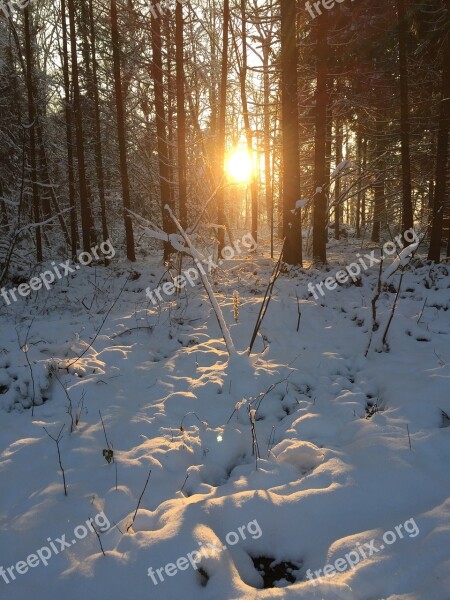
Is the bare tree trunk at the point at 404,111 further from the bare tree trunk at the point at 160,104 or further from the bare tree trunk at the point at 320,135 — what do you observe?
the bare tree trunk at the point at 160,104

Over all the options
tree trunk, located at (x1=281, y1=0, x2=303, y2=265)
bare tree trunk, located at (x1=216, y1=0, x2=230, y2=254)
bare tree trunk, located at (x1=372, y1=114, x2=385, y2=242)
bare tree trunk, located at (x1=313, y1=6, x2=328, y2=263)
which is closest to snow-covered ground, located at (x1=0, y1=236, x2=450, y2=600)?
tree trunk, located at (x1=281, y1=0, x2=303, y2=265)

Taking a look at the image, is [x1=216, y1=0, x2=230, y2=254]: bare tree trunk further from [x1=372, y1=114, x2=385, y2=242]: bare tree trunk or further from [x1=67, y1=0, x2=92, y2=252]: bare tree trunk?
[x1=372, y1=114, x2=385, y2=242]: bare tree trunk

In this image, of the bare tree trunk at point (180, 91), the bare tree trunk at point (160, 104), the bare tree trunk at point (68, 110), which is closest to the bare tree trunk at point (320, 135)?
the bare tree trunk at point (180, 91)

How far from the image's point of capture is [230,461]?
340cm

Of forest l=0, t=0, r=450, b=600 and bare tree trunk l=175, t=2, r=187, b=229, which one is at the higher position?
bare tree trunk l=175, t=2, r=187, b=229

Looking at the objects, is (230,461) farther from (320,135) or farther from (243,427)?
(320,135)

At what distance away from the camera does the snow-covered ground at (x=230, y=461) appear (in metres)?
2.20

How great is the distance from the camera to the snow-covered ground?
2197 millimetres

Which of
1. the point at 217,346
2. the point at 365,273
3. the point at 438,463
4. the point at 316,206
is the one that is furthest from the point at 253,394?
the point at 316,206

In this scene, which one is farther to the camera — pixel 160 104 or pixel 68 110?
pixel 68 110

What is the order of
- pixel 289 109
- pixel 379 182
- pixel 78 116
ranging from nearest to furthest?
pixel 289 109 < pixel 379 182 < pixel 78 116

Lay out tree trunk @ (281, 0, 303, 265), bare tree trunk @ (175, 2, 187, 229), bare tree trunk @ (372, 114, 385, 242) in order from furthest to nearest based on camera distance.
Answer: bare tree trunk @ (372, 114, 385, 242) → bare tree trunk @ (175, 2, 187, 229) → tree trunk @ (281, 0, 303, 265)

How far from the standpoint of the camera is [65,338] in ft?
20.1

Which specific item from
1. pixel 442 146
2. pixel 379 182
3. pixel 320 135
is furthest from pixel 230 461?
pixel 379 182
